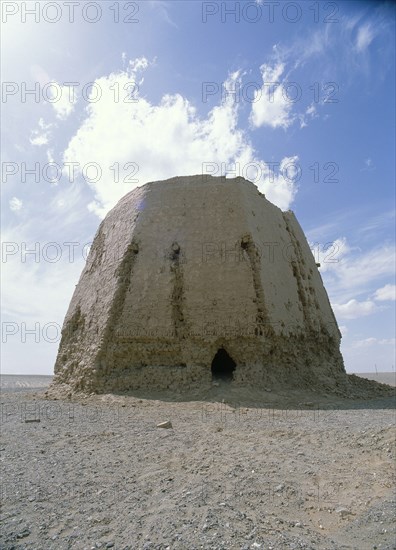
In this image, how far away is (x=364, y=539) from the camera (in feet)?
10.7

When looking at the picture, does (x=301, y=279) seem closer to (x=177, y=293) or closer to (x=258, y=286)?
(x=258, y=286)

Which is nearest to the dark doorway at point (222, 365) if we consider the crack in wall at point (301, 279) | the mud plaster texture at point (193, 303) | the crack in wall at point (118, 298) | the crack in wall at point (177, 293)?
the mud plaster texture at point (193, 303)

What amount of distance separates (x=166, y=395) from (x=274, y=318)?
11.6ft

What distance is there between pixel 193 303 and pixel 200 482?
7243mm

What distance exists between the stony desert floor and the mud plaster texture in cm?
302

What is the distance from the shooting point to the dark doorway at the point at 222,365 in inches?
483

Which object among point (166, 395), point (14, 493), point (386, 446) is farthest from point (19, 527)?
point (166, 395)

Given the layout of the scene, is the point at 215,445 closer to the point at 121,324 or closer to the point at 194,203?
the point at 121,324

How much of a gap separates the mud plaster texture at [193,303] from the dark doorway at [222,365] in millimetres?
1065

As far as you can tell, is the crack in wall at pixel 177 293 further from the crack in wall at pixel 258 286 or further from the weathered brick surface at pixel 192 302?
the crack in wall at pixel 258 286

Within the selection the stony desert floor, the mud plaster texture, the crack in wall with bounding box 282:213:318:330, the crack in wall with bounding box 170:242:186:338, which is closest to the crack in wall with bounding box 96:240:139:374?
the mud plaster texture

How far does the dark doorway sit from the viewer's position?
1227 cm

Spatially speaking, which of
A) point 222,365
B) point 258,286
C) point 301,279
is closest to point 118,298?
point 222,365

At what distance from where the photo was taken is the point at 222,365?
42.4 feet
